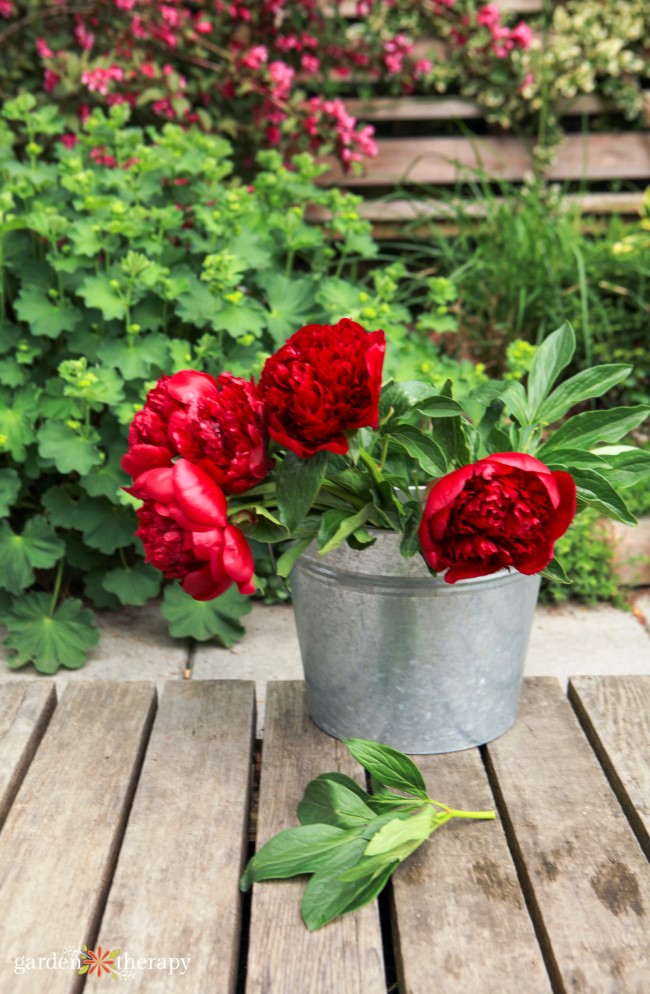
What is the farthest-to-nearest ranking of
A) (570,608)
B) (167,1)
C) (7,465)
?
1. (167,1)
2. (570,608)
3. (7,465)

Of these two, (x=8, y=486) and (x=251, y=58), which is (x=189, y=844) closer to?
(x=8, y=486)

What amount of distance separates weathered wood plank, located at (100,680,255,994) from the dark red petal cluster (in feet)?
1.34

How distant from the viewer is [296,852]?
1.17 m

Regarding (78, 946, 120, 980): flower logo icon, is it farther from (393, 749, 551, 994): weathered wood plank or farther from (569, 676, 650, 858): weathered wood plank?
(569, 676, 650, 858): weathered wood plank

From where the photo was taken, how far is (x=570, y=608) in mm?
2420

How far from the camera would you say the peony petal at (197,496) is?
43.6 inches

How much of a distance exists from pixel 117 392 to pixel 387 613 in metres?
0.88

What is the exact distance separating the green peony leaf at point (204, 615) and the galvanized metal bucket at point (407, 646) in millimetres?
708

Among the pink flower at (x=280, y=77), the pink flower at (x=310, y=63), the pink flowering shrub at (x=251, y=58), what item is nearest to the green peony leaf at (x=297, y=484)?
the pink flowering shrub at (x=251, y=58)

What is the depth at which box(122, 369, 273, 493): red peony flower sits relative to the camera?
1.15 metres

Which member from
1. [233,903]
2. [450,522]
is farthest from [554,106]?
[233,903]

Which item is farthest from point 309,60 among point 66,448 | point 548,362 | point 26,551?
point 548,362

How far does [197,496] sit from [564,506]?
388 mm

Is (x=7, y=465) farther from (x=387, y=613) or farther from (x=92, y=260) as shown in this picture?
(x=387, y=613)
